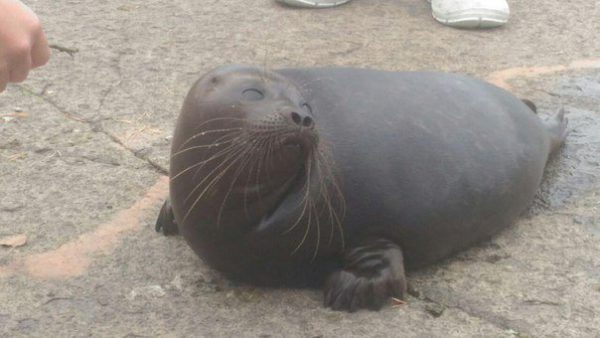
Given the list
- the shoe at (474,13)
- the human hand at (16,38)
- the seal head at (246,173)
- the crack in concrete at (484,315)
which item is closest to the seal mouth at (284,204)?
the seal head at (246,173)

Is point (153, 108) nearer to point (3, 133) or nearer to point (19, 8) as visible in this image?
point (3, 133)

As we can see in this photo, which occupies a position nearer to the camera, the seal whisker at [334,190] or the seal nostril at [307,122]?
the seal nostril at [307,122]

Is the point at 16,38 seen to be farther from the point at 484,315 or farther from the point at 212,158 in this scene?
the point at 484,315

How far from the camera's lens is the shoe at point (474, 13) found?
5.72 m

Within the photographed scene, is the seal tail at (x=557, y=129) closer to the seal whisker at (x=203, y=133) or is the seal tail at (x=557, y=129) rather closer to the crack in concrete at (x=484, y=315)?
the crack in concrete at (x=484, y=315)

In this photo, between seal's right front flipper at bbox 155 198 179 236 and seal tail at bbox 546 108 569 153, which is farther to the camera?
seal tail at bbox 546 108 569 153

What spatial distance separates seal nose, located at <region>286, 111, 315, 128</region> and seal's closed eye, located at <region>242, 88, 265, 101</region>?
0.19 metres

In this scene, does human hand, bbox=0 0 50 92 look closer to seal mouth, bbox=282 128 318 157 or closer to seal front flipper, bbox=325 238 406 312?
seal mouth, bbox=282 128 318 157

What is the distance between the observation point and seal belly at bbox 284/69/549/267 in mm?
3148

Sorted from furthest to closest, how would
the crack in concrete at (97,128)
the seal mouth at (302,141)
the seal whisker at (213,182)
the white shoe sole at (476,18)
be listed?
the white shoe sole at (476,18) → the crack in concrete at (97,128) → the seal whisker at (213,182) → the seal mouth at (302,141)

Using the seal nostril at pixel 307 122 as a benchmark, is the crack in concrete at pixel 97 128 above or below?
below

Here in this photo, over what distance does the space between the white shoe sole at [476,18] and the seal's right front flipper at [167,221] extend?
9.07ft

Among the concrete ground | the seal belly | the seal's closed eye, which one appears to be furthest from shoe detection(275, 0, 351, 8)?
the seal's closed eye

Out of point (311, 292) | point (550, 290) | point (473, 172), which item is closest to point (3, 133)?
point (311, 292)
